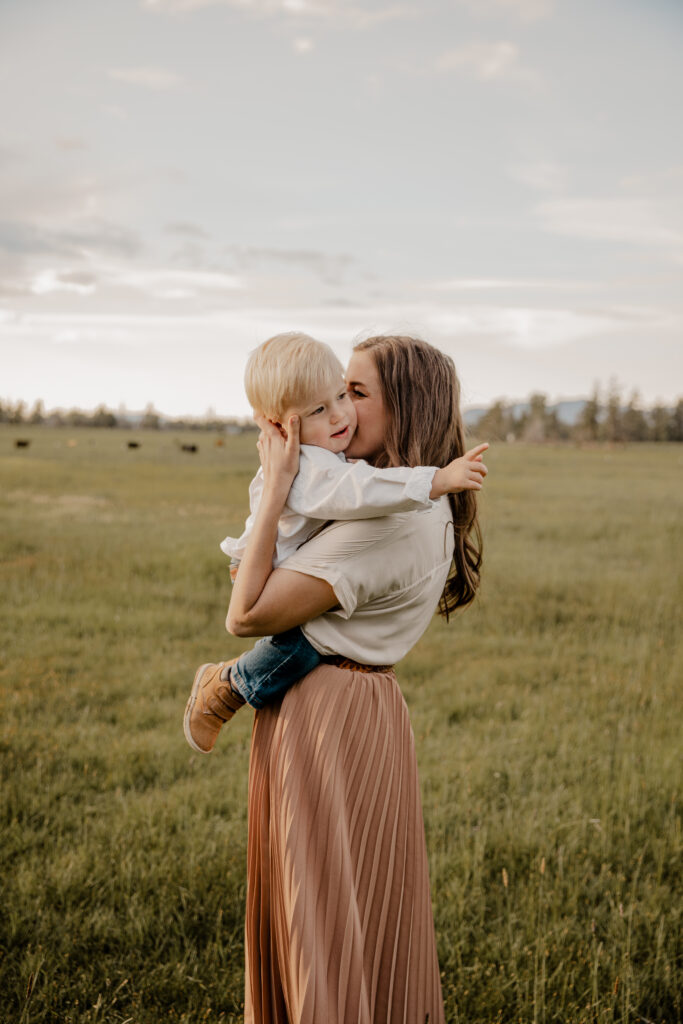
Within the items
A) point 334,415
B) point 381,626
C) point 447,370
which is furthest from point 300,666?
point 447,370

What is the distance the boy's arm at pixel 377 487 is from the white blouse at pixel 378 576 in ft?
0.28

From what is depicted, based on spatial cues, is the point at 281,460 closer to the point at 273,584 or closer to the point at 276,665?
the point at 273,584

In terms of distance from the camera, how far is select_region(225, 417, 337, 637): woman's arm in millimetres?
2203

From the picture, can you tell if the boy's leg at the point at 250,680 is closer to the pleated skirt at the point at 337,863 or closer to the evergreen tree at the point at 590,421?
Answer: the pleated skirt at the point at 337,863

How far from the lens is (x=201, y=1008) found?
3.53m

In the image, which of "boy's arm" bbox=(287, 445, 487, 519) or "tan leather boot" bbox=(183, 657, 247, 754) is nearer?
"boy's arm" bbox=(287, 445, 487, 519)

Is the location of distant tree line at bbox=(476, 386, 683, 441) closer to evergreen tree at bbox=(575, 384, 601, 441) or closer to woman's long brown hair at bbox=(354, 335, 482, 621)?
evergreen tree at bbox=(575, 384, 601, 441)

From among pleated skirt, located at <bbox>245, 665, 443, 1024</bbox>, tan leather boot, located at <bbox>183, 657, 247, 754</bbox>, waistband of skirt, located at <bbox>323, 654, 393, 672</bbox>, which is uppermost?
waistband of skirt, located at <bbox>323, 654, 393, 672</bbox>

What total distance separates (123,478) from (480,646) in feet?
87.1

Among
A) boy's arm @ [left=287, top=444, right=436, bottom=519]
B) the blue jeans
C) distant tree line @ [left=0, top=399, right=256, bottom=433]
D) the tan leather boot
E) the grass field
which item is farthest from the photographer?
distant tree line @ [left=0, top=399, right=256, bottom=433]

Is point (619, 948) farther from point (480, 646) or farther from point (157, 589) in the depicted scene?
point (157, 589)

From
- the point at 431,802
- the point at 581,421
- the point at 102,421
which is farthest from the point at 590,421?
the point at 431,802

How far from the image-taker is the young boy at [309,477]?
2131mm

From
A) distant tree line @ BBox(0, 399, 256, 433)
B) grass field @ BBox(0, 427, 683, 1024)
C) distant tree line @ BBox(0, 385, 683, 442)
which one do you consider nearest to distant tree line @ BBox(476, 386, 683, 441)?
distant tree line @ BBox(0, 385, 683, 442)
